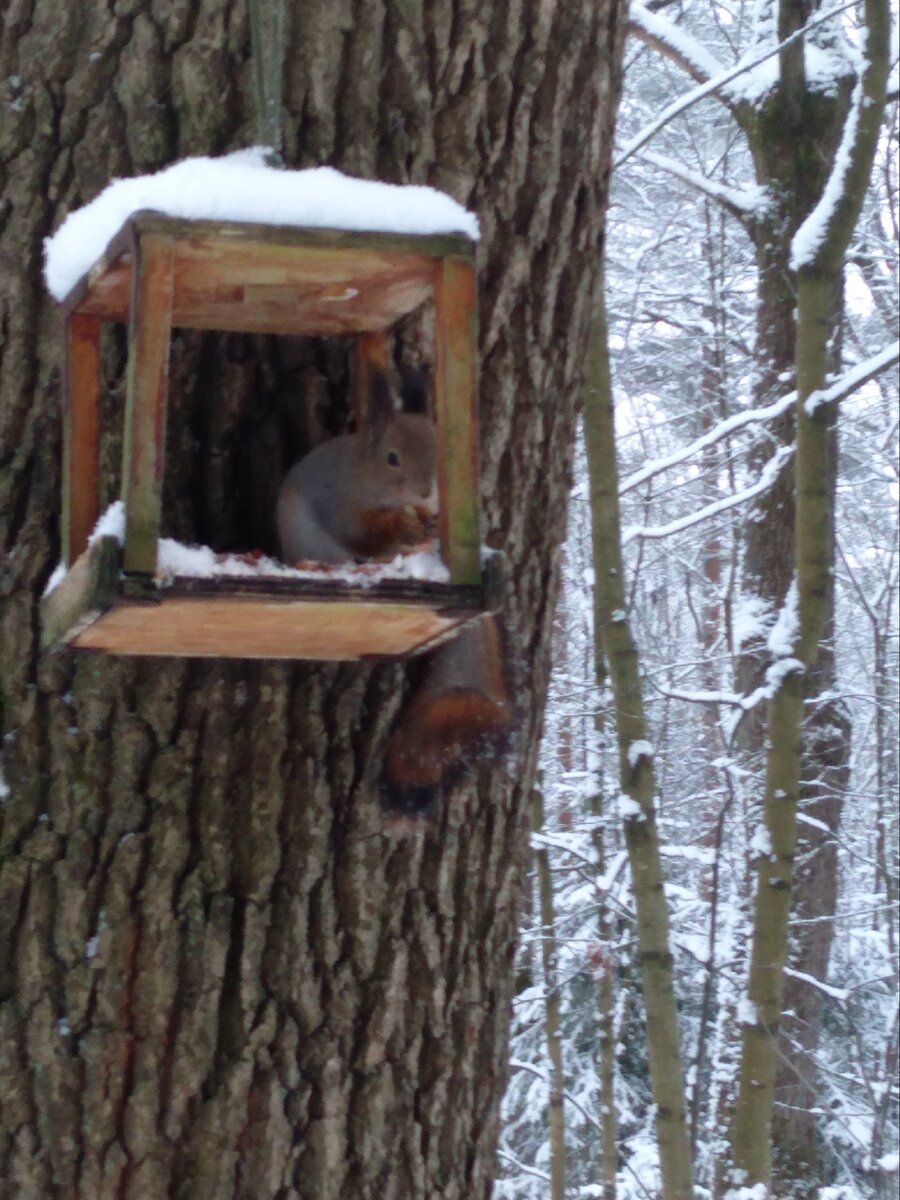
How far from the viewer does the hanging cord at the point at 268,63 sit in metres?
1.20

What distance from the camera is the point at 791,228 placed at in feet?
17.6

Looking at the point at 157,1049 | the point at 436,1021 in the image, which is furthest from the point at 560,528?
the point at 157,1049

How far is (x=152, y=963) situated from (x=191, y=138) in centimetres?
83

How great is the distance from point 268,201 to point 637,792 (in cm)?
289

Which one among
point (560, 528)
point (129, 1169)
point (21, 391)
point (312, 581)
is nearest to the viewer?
point (312, 581)

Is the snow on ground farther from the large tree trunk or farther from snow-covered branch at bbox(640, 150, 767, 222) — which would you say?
snow-covered branch at bbox(640, 150, 767, 222)

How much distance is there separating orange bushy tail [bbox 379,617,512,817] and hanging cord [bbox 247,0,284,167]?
479mm

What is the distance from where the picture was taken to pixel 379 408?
4.58 ft

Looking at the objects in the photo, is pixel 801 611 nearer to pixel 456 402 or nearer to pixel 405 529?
pixel 405 529

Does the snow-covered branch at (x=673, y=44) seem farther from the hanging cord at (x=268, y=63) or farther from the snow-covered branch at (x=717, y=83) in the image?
the hanging cord at (x=268, y=63)

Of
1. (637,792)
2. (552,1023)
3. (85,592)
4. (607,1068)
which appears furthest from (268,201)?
(552,1023)

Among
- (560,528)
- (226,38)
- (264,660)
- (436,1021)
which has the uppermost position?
(226,38)

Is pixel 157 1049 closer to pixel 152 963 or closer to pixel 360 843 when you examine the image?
pixel 152 963

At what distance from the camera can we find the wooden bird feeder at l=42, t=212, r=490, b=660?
1.10 m
